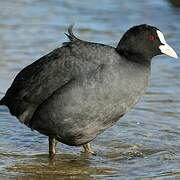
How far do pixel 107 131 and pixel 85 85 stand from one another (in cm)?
159

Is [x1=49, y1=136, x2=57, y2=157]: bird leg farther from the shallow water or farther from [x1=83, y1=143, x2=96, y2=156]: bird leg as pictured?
[x1=83, y1=143, x2=96, y2=156]: bird leg

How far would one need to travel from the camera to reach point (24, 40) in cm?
1312

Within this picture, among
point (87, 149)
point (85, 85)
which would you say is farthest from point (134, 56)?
point (87, 149)

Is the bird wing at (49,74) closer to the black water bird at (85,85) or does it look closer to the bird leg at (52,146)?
the black water bird at (85,85)

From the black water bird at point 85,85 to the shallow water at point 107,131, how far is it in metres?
0.40

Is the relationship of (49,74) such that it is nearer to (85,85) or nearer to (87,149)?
(85,85)

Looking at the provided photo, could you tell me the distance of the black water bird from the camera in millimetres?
7348

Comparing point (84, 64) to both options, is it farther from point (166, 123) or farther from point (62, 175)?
point (166, 123)

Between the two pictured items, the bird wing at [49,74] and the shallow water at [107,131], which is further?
the shallow water at [107,131]

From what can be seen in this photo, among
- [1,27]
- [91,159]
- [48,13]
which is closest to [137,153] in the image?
[91,159]

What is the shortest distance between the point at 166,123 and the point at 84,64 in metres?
2.01

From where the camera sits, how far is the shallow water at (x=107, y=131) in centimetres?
758

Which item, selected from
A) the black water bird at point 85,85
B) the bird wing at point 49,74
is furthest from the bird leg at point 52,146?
the bird wing at point 49,74

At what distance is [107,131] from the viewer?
28.9ft
